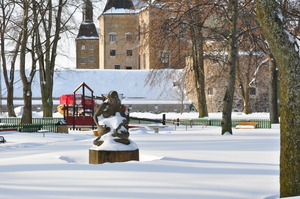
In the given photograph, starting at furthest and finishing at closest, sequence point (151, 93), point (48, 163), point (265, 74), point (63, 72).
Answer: point (63, 72) < point (151, 93) < point (265, 74) < point (48, 163)

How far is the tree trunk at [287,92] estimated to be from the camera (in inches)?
333

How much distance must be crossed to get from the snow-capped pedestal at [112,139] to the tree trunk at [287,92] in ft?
15.7

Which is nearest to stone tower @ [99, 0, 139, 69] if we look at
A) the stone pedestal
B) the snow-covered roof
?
the snow-covered roof

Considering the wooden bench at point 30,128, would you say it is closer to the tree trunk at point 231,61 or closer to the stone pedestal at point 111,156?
the tree trunk at point 231,61

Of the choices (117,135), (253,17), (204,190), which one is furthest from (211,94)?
(204,190)

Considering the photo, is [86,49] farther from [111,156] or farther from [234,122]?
[111,156]

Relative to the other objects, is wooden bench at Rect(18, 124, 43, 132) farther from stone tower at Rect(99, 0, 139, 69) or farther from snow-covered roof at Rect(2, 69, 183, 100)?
stone tower at Rect(99, 0, 139, 69)

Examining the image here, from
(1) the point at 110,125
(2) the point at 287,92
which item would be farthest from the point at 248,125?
(2) the point at 287,92

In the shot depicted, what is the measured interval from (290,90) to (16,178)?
17.7 ft

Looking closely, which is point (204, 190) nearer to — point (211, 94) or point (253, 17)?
point (253, 17)

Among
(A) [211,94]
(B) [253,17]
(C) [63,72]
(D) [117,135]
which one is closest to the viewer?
(D) [117,135]

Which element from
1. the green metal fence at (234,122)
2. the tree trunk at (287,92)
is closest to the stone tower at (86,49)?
the green metal fence at (234,122)

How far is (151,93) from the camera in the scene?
69.2 m

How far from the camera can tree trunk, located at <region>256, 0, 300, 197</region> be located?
27.8 ft
